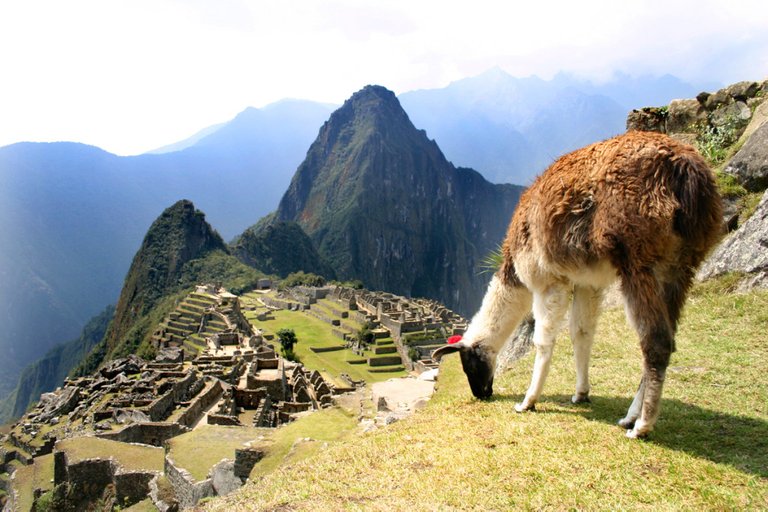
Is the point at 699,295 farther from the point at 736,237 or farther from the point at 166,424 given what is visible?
the point at 166,424

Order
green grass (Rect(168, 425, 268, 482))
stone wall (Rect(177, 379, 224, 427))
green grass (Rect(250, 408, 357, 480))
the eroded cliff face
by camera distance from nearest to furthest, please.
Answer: the eroded cliff face < green grass (Rect(250, 408, 357, 480)) < green grass (Rect(168, 425, 268, 482)) < stone wall (Rect(177, 379, 224, 427))

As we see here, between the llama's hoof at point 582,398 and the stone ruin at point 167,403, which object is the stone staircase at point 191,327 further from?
the llama's hoof at point 582,398

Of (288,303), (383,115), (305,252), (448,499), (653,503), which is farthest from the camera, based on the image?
(383,115)

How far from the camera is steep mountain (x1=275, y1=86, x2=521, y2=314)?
132 m

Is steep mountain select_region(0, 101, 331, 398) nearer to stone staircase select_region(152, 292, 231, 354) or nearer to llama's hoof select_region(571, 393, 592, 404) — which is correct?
stone staircase select_region(152, 292, 231, 354)

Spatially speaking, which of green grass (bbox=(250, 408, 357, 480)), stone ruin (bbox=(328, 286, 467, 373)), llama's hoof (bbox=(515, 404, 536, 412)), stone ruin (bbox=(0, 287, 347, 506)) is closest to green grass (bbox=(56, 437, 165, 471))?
stone ruin (bbox=(0, 287, 347, 506))

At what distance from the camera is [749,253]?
6008mm

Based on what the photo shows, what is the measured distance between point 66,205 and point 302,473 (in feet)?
595

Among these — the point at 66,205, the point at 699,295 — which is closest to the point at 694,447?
the point at 699,295

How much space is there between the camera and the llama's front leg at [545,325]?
151 inches

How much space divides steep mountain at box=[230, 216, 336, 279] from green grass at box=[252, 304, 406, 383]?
38.1 m

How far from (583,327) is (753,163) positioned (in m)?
4.57

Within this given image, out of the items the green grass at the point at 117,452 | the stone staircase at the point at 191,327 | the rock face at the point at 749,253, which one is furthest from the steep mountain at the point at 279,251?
the rock face at the point at 749,253

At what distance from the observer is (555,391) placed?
4.68 m
